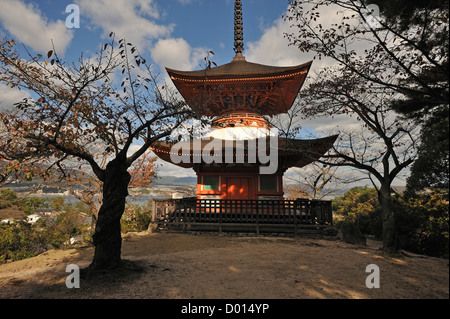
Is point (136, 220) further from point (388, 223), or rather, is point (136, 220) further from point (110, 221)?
point (388, 223)

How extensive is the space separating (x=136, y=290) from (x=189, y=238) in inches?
211

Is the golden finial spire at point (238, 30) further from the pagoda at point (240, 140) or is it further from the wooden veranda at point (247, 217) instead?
the wooden veranda at point (247, 217)

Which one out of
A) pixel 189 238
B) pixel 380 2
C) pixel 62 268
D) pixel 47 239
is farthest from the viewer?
pixel 47 239

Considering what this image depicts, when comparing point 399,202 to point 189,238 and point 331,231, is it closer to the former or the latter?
point 331,231

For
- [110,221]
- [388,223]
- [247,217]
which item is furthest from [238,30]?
[110,221]

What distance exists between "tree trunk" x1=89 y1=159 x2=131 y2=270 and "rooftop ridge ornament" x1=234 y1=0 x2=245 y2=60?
1292 cm

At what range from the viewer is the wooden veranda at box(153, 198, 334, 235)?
10023 mm

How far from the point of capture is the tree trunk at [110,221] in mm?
5039

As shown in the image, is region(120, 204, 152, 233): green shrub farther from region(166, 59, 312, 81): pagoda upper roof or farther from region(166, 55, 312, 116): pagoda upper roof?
region(166, 59, 312, 81): pagoda upper roof

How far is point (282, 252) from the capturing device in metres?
7.09

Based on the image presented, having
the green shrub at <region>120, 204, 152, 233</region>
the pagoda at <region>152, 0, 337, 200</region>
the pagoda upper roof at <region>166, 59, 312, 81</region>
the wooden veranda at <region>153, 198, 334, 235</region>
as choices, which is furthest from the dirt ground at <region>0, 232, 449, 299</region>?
the pagoda upper roof at <region>166, 59, 312, 81</region>

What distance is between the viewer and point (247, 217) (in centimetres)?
1061

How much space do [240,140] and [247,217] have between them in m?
3.83
